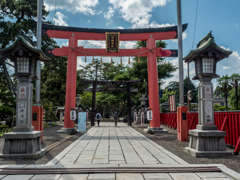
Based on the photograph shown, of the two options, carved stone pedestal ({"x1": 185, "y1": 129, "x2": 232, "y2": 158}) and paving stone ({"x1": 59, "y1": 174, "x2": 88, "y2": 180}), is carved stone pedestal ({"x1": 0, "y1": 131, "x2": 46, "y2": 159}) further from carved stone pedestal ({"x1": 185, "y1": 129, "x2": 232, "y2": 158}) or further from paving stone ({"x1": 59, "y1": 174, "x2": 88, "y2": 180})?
carved stone pedestal ({"x1": 185, "y1": 129, "x2": 232, "y2": 158})

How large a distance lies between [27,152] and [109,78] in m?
28.6

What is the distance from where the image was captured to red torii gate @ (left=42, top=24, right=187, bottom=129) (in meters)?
13.5

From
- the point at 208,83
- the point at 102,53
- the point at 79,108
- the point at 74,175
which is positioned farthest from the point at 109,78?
the point at 74,175

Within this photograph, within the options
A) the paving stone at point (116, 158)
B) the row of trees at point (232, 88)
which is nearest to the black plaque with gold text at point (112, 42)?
the paving stone at point (116, 158)

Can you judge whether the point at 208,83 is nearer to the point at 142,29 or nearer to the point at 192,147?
the point at 192,147

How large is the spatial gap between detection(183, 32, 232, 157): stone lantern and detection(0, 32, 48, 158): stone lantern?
15.2 ft

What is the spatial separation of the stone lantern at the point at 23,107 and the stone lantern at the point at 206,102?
464 cm

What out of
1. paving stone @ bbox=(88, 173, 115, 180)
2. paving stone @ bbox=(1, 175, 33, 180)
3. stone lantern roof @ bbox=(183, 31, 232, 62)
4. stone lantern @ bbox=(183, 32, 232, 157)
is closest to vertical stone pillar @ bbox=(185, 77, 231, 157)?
stone lantern @ bbox=(183, 32, 232, 157)

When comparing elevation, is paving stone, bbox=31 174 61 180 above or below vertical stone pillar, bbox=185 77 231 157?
below

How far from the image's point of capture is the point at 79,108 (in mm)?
19516

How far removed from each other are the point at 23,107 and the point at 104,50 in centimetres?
837

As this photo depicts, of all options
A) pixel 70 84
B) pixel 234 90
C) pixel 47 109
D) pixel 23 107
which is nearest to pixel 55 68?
pixel 47 109

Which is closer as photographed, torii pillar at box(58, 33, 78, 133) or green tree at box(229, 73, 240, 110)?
torii pillar at box(58, 33, 78, 133)

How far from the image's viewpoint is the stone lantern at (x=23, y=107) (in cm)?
574
